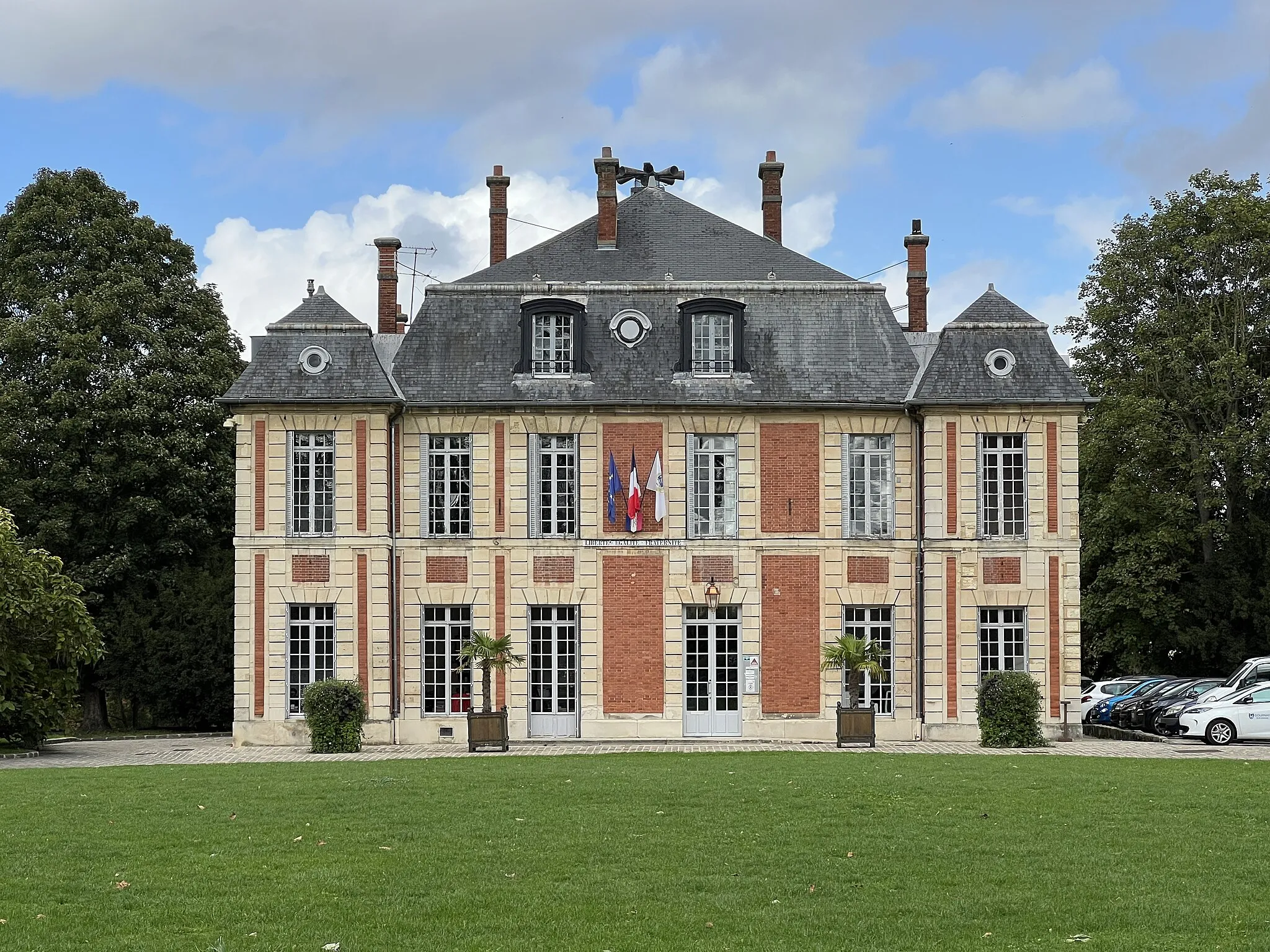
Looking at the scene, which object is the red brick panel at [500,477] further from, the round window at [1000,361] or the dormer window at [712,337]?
the round window at [1000,361]

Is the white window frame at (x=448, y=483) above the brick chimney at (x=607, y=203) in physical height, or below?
below

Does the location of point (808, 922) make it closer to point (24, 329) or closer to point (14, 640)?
point (14, 640)

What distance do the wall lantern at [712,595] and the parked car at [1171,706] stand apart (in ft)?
28.8

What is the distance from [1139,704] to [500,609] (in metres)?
13.7

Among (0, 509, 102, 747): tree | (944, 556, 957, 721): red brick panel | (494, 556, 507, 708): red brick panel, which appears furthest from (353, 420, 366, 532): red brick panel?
(944, 556, 957, 721): red brick panel

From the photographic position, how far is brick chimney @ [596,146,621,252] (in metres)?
33.1

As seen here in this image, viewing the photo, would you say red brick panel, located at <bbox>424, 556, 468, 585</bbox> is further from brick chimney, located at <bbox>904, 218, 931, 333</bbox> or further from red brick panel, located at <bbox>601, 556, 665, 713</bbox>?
brick chimney, located at <bbox>904, 218, 931, 333</bbox>

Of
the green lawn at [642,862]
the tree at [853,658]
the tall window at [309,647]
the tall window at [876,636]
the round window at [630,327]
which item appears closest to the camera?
the green lawn at [642,862]

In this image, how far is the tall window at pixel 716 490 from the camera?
3003 cm

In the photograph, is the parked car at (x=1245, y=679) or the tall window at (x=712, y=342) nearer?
the parked car at (x=1245, y=679)

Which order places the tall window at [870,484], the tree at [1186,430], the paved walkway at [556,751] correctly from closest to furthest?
the paved walkway at [556,751] → the tall window at [870,484] → the tree at [1186,430]

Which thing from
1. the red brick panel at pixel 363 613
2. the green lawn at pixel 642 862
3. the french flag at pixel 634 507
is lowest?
the green lawn at pixel 642 862

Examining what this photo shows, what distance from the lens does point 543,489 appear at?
30.1m

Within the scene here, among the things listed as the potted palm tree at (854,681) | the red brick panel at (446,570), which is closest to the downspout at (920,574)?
the potted palm tree at (854,681)
